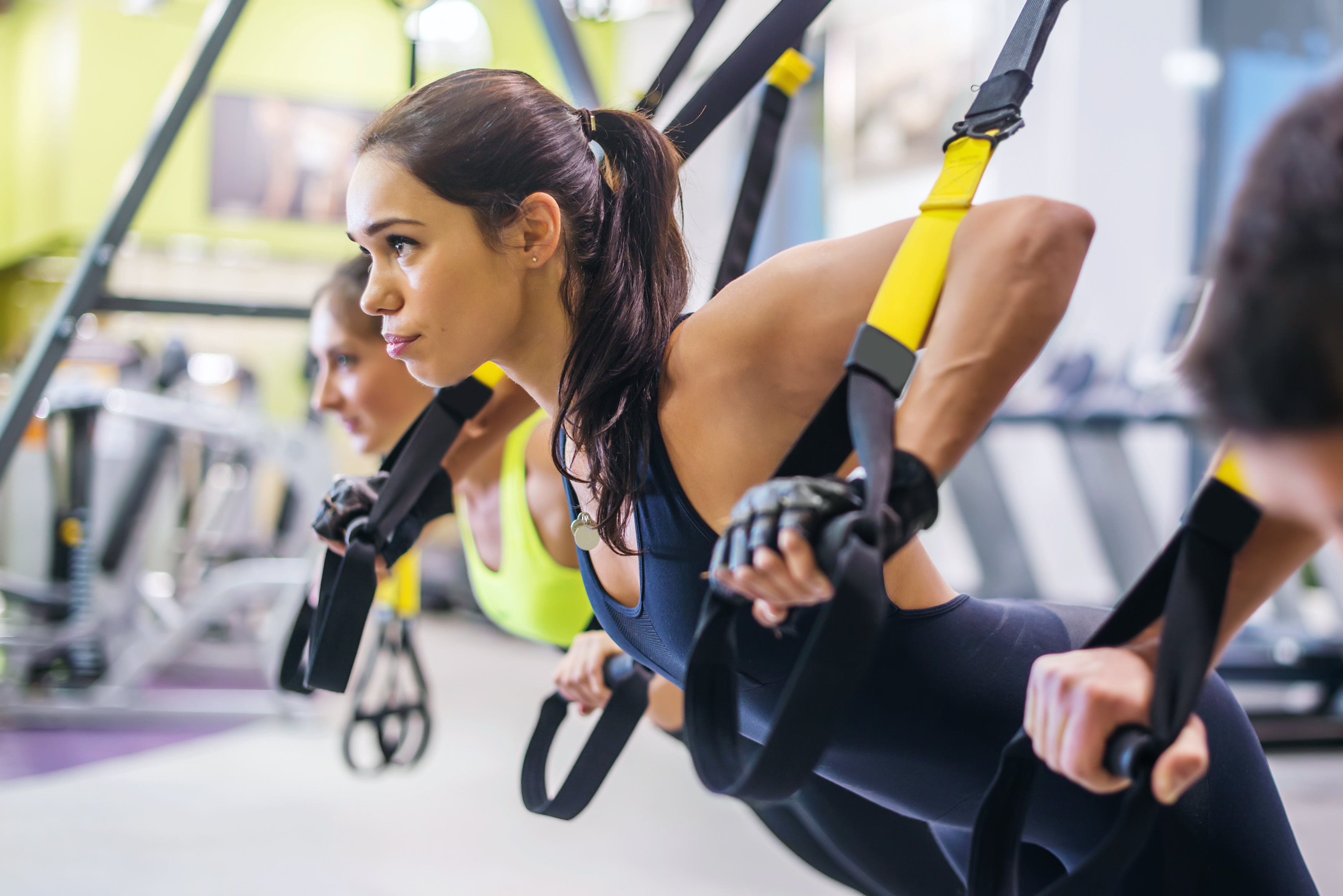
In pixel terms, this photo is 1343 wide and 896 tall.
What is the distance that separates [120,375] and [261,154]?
123 inches

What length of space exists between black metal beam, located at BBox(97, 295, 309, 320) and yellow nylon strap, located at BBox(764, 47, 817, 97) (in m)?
1.04

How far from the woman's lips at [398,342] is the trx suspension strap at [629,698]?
15.4 inches

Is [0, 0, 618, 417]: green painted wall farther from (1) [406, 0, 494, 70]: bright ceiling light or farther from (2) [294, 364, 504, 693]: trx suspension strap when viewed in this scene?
(2) [294, 364, 504, 693]: trx suspension strap

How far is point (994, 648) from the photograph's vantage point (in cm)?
92

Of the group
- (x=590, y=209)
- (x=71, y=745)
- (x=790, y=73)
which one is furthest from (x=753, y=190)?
(x=71, y=745)

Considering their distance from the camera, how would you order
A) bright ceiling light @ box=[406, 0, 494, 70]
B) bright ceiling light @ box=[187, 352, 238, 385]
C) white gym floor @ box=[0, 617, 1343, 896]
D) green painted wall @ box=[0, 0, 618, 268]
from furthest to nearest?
bright ceiling light @ box=[187, 352, 238, 385]
green painted wall @ box=[0, 0, 618, 268]
white gym floor @ box=[0, 617, 1343, 896]
bright ceiling light @ box=[406, 0, 494, 70]

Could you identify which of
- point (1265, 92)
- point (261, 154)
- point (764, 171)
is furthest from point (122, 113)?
point (764, 171)

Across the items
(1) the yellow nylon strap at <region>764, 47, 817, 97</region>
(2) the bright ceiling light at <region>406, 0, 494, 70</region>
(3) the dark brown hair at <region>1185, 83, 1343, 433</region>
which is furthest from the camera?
(2) the bright ceiling light at <region>406, 0, 494, 70</region>

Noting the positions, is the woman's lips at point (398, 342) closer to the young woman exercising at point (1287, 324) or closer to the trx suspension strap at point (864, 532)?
the trx suspension strap at point (864, 532)

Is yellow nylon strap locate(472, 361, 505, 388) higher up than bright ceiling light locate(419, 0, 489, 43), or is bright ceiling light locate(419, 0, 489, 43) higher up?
bright ceiling light locate(419, 0, 489, 43)

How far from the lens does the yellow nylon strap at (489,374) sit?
1.25 metres

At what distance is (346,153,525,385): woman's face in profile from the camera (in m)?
0.94

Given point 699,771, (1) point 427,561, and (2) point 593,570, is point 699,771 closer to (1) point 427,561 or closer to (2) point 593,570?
(2) point 593,570

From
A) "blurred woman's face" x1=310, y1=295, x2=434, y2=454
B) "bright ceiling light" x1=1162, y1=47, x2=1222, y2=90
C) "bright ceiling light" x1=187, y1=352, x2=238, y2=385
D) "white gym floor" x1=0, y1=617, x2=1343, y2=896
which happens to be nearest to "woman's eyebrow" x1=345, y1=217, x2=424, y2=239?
"blurred woman's face" x1=310, y1=295, x2=434, y2=454
